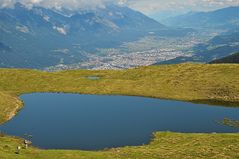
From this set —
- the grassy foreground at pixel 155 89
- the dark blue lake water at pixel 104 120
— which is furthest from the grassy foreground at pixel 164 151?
the dark blue lake water at pixel 104 120

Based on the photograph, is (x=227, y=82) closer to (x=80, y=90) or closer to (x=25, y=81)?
(x=80, y=90)

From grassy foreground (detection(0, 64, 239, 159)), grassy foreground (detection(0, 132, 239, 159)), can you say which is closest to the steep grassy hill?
grassy foreground (detection(0, 64, 239, 159))

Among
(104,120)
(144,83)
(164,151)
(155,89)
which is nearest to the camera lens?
(164,151)

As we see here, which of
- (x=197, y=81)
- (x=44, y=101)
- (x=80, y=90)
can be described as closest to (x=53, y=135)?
(x=44, y=101)

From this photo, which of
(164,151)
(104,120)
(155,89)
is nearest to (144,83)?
(155,89)

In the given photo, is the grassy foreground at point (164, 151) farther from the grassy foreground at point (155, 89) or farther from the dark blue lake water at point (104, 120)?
the dark blue lake water at point (104, 120)

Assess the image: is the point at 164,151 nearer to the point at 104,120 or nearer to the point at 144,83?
the point at 104,120
